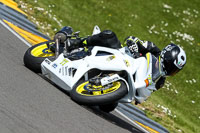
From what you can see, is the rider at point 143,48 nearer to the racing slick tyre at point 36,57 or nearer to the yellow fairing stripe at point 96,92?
the racing slick tyre at point 36,57

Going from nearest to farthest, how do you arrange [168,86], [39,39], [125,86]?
[125,86] < [39,39] < [168,86]

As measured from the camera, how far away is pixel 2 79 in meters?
6.69

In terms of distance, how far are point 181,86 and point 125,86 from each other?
681 cm

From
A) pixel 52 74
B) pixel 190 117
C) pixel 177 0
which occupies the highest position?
pixel 52 74

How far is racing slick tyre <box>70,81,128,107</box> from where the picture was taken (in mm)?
6684

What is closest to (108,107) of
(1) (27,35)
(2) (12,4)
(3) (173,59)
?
(3) (173,59)

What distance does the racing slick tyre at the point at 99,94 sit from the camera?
263 inches

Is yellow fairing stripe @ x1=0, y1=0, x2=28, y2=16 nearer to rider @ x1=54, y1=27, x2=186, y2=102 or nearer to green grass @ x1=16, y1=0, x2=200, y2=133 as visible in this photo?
green grass @ x1=16, y1=0, x2=200, y2=133

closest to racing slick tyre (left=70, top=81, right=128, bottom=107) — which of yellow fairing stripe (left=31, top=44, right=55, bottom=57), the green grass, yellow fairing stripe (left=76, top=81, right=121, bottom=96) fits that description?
yellow fairing stripe (left=76, top=81, right=121, bottom=96)

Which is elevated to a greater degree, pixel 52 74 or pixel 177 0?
pixel 52 74

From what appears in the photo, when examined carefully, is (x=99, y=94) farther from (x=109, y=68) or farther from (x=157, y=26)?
(x=157, y=26)

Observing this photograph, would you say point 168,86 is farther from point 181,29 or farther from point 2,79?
point 2,79

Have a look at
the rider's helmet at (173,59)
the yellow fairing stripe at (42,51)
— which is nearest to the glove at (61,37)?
the yellow fairing stripe at (42,51)

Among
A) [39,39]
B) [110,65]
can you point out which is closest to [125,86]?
[110,65]
